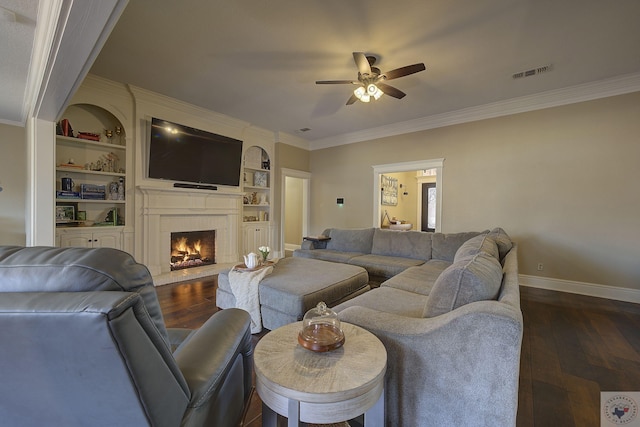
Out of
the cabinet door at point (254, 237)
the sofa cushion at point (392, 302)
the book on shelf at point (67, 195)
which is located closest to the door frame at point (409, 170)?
the cabinet door at point (254, 237)

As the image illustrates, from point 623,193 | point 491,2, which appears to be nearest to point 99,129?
Answer: point 491,2

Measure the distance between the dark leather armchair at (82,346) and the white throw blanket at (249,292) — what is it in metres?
1.75

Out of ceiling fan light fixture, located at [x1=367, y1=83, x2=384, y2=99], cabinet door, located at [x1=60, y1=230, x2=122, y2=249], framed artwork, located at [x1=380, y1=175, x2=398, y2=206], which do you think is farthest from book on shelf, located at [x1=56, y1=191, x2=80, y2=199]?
framed artwork, located at [x1=380, y1=175, x2=398, y2=206]

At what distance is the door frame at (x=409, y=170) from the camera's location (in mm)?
4926

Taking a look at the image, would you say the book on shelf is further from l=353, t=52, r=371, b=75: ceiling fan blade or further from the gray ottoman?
l=353, t=52, r=371, b=75: ceiling fan blade

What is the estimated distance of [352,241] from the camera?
4441 mm

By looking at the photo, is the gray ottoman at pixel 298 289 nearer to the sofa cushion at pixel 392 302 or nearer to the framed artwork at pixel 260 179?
the sofa cushion at pixel 392 302

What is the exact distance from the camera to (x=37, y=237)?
2854 millimetres

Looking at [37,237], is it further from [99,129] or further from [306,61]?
[306,61]

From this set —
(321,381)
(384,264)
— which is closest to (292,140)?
(384,264)

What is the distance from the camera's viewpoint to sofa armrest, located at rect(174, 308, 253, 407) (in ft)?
2.88

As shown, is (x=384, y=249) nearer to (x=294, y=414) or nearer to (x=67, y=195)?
(x=294, y=414)

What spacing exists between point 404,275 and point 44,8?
341cm

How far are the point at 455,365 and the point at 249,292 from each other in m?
1.87
